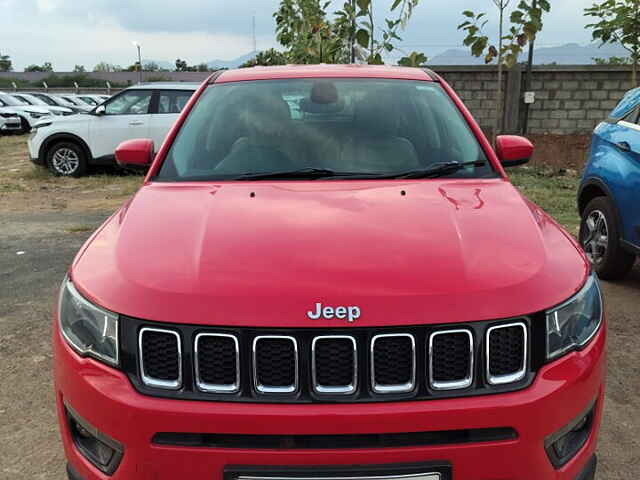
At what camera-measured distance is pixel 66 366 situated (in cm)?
188

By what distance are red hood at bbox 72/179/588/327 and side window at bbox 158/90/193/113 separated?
8818 millimetres

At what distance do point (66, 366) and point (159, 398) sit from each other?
382 millimetres

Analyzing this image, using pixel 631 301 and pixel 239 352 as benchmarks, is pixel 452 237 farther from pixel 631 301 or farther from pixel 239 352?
pixel 631 301

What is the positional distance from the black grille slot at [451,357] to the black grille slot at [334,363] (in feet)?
0.74

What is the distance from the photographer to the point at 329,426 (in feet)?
5.37

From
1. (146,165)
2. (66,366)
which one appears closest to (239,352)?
(66,366)

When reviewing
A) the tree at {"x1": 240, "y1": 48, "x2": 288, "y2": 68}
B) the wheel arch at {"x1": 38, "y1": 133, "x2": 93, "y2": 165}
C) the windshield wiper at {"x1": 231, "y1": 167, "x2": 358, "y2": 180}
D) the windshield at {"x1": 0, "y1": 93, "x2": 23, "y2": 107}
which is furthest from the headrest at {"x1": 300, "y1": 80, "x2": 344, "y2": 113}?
the windshield at {"x1": 0, "y1": 93, "x2": 23, "y2": 107}

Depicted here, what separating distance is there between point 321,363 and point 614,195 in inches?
143

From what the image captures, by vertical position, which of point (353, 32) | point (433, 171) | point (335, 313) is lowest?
point (335, 313)

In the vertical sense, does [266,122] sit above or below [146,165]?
above

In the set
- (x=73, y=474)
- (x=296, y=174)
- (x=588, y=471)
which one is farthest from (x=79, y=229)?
(x=588, y=471)

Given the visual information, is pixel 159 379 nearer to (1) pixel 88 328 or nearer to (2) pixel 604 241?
(1) pixel 88 328

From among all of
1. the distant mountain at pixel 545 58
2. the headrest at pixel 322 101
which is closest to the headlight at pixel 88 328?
the headrest at pixel 322 101

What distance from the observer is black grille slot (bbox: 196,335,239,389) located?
170cm
